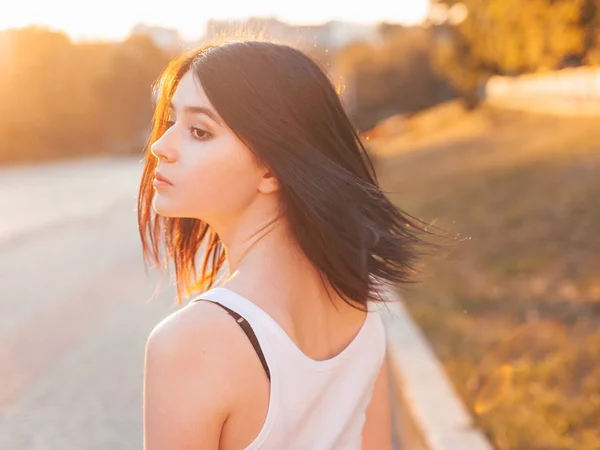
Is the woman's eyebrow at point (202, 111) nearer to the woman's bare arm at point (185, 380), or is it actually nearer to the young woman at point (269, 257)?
the young woman at point (269, 257)

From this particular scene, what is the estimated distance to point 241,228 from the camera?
6.40ft

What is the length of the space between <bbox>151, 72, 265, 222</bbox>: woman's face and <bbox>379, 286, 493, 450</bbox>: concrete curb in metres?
1.95

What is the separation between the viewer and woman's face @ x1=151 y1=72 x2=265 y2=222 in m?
1.87

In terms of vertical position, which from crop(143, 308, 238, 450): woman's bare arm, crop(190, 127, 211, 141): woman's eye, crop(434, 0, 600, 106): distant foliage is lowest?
crop(434, 0, 600, 106): distant foliage

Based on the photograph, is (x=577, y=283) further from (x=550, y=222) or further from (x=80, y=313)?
(x=80, y=313)

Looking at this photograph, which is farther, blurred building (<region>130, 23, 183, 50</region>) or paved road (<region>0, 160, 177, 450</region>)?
blurred building (<region>130, 23, 183, 50</region>)

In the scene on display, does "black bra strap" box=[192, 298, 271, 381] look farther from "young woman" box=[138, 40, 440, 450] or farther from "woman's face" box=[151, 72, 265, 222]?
"woman's face" box=[151, 72, 265, 222]

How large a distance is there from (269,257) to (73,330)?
635 centimetres

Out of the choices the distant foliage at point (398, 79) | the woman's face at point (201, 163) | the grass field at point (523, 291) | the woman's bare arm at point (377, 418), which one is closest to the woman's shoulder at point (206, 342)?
the woman's face at point (201, 163)

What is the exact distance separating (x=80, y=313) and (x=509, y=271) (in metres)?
4.29

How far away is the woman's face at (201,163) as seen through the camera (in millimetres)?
1872

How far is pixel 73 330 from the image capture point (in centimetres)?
787

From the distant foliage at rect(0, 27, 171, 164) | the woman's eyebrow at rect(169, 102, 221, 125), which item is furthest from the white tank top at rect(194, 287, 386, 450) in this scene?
the distant foliage at rect(0, 27, 171, 164)

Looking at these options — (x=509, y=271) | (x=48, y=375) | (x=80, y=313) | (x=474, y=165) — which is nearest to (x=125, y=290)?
(x=80, y=313)
